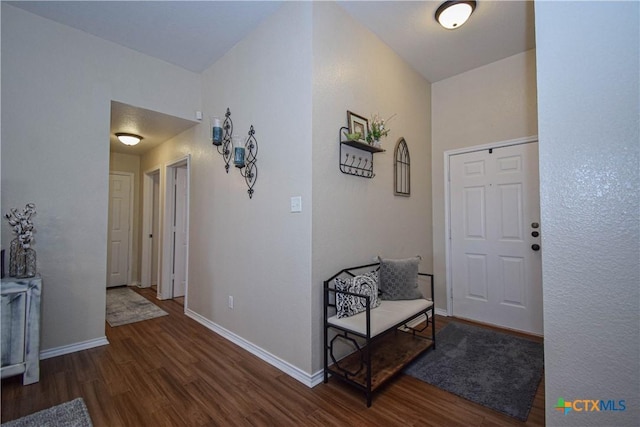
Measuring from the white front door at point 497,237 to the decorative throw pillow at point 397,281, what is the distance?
1175 millimetres

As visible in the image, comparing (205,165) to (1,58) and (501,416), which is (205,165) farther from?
(501,416)

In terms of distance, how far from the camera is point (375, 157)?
2727mm

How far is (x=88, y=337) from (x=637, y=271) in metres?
3.66

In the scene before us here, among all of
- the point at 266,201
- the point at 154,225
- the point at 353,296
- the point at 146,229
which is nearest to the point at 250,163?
the point at 266,201

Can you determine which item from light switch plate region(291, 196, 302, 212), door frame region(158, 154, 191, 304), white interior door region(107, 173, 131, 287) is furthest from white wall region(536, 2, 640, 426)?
white interior door region(107, 173, 131, 287)

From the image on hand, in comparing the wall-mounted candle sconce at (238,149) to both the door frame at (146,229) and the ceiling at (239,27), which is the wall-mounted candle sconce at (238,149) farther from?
the door frame at (146,229)

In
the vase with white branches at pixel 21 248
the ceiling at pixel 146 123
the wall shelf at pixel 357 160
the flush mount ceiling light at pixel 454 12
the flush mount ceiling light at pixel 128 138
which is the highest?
the flush mount ceiling light at pixel 454 12

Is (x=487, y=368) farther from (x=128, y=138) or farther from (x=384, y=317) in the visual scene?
(x=128, y=138)

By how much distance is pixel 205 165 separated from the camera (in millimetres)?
3256

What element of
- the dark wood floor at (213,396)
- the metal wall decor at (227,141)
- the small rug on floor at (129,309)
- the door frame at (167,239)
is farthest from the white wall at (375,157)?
the door frame at (167,239)

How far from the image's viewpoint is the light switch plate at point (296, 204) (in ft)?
6.99

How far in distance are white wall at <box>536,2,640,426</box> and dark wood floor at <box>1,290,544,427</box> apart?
0.89 m

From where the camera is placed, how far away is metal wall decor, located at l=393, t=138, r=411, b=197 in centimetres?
298

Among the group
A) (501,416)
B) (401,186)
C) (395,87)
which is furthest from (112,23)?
(501,416)
